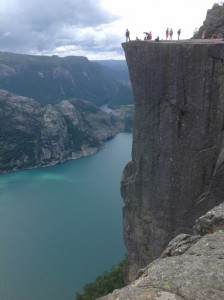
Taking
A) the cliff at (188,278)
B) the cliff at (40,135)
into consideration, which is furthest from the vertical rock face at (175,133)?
the cliff at (40,135)

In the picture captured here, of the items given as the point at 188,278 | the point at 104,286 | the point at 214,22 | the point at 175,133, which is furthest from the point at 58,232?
the point at 188,278

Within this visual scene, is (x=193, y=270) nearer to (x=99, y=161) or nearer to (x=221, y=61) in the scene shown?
(x=221, y=61)

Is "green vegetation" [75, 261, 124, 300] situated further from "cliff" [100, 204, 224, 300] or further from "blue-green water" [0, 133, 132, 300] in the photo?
"cliff" [100, 204, 224, 300]

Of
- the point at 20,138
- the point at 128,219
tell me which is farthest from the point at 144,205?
the point at 20,138

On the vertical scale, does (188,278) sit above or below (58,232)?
above

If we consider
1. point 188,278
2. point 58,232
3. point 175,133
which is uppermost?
point 175,133

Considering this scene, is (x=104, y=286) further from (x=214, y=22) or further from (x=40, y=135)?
(x=40, y=135)

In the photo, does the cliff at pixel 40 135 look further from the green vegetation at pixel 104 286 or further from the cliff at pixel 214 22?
the cliff at pixel 214 22
